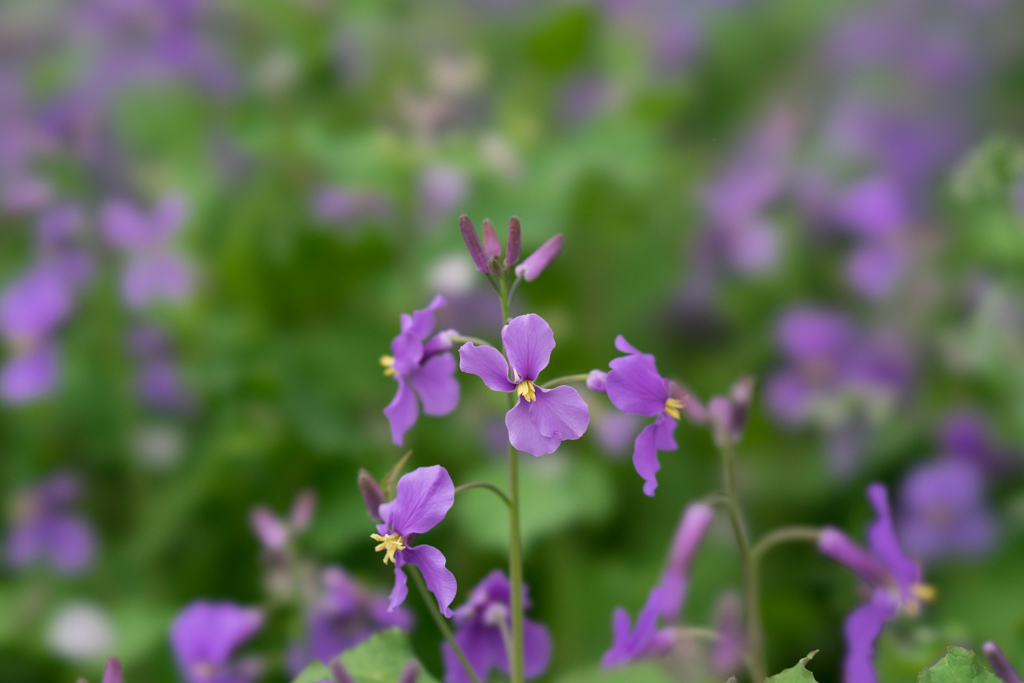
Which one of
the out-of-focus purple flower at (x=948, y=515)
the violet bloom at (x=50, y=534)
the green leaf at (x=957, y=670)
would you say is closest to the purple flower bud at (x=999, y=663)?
the green leaf at (x=957, y=670)

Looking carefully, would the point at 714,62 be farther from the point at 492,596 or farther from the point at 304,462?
the point at 492,596

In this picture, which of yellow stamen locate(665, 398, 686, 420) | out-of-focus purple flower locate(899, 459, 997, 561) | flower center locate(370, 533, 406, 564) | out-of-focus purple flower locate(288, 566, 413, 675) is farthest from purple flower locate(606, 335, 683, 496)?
out-of-focus purple flower locate(899, 459, 997, 561)

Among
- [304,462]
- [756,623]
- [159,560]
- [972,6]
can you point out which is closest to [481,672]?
[756,623]

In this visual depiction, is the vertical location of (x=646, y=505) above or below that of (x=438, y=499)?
below

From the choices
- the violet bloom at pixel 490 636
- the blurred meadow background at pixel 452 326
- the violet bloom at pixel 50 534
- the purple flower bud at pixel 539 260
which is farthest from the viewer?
the violet bloom at pixel 50 534

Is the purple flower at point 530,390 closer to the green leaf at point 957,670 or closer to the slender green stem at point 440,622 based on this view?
the slender green stem at point 440,622

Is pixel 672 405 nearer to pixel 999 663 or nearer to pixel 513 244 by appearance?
pixel 513 244
